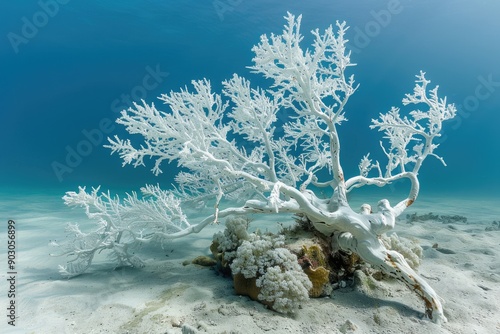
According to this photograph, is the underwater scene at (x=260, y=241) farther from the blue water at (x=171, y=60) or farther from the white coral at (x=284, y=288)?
the blue water at (x=171, y=60)

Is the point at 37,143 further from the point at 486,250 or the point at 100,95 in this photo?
the point at 486,250

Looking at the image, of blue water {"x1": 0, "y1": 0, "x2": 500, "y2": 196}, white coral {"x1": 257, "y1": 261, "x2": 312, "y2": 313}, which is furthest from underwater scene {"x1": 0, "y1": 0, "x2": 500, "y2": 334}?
blue water {"x1": 0, "y1": 0, "x2": 500, "y2": 196}

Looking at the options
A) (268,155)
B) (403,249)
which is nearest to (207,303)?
(268,155)

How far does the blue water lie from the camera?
1420 inches

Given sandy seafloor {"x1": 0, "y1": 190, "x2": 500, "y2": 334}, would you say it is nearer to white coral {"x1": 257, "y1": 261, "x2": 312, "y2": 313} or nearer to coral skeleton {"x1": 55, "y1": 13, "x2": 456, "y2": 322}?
white coral {"x1": 257, "y1": 261, "x2": 312, "y2": 313}

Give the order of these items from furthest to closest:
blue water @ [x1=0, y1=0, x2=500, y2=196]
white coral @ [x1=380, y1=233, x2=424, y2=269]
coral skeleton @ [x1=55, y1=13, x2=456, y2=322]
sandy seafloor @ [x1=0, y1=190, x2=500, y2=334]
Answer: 1. blue water @ [x1=0, y1=0, x2=500, y2=196]
2. white coral @ [x1=380, y1=233, x2=424, y2=269]
3. coral skeleton @ [x1=55, y1=13, x2=456, y2=322]
4. sandy seafloor @ [x1=0, y1=190, x2=500, y2=334]

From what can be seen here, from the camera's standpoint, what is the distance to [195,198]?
596cm

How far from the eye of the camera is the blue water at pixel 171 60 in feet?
118

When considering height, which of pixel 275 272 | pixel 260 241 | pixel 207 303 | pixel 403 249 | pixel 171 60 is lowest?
pixel 207 303

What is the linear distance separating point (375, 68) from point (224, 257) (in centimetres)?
8593

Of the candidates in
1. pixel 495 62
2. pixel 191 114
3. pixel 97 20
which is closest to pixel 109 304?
pixel 191 114

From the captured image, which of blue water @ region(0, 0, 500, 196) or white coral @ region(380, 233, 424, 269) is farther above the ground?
blue water @ region(0, 0, 500, 196)

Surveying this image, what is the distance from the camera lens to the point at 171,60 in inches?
2643

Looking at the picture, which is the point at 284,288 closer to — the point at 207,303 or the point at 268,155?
the point at 207,303
